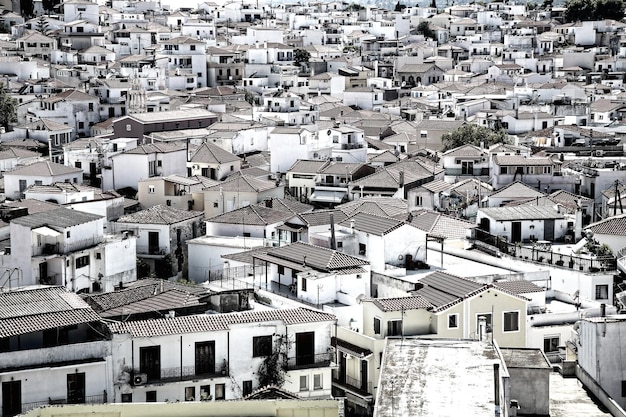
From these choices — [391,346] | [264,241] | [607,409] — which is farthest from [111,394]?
[264,241]

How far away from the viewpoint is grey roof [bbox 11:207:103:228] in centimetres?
2745

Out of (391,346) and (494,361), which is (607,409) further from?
(391,346)

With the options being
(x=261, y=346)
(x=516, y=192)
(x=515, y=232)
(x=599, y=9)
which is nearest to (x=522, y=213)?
(x=515, y=232)

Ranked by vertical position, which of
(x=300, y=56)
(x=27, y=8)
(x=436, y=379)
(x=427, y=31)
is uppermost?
(x=27, y=8)

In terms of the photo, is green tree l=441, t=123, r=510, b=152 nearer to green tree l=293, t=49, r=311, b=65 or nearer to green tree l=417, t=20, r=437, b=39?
green tree l=293, t=49, r=311, b=65

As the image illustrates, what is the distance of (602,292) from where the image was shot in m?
27.3

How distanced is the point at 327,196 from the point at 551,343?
50.5 feet

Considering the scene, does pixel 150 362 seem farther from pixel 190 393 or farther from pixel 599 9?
pixel 599 9

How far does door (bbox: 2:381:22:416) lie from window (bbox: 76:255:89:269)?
430 inches

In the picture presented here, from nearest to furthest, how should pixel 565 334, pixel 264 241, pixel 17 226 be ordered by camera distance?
1. pixel 565 334
2. pixel 17 226
3. pixel 264 241

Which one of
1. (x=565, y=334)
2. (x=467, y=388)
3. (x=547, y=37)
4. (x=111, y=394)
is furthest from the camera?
(x=547, y=37)

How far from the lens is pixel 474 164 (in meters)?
42.0

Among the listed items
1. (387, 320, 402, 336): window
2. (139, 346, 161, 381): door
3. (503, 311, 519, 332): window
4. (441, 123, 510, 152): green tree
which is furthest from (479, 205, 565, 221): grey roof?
(441, 123, 510, 152): green tree

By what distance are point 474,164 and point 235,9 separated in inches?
2271
